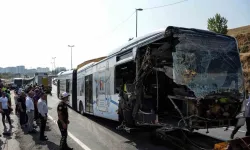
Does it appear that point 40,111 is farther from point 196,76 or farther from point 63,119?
point 196,76

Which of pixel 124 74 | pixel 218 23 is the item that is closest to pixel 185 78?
pixel 124 74

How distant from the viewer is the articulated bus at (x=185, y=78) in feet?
24.8

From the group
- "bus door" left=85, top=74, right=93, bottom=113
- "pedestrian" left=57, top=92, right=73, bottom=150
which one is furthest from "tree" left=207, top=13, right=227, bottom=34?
"pedestrian" left=57, top=92, right=73, bottom=150

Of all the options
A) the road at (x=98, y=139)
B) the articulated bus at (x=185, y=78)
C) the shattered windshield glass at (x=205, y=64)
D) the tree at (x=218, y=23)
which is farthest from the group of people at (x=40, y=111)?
the tree at (x=218, y=23)

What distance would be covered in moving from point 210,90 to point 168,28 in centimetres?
200

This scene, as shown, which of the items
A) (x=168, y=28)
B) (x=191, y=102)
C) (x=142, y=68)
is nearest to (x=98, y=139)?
(x=142, y=68)

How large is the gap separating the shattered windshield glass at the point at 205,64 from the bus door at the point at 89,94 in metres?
8.33

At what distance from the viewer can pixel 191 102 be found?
750 cm

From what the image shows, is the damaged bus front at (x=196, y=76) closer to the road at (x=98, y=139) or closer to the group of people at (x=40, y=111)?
the road at (x=98, y=139)

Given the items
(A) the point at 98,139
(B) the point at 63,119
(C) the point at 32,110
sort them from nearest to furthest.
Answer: (B) the point at 63,119 < (A) the point at 98,139 < (C) the point at 32,110

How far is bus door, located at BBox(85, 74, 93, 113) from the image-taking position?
15406 mm

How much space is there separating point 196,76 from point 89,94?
29.7 feet

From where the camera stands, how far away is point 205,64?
7848 millimetres

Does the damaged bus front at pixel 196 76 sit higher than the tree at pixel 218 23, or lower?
lower
